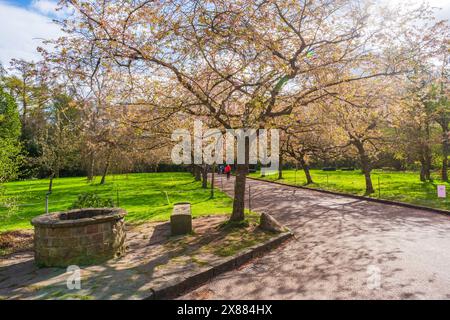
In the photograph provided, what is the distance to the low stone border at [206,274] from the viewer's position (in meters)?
4.30

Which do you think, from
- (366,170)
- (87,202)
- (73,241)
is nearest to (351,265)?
(73,241)

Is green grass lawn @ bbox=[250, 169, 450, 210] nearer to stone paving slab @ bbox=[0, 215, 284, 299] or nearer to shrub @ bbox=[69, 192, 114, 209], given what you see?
stone paving slab @ bbox=[0, 215, 284, 299]

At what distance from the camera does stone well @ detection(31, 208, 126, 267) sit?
211 inches

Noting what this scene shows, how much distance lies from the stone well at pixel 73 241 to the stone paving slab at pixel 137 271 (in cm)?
23

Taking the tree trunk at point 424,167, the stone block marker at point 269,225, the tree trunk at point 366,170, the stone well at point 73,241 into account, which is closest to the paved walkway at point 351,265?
the stone block marker at point 269,225

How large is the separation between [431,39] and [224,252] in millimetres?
6922

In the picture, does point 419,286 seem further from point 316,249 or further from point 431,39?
point 431,39

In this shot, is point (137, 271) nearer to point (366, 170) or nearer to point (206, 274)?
point (206, 274)

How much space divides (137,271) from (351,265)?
388 cm

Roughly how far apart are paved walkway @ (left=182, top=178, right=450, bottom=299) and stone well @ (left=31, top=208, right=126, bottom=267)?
2.31m

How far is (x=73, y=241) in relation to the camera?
213 inches

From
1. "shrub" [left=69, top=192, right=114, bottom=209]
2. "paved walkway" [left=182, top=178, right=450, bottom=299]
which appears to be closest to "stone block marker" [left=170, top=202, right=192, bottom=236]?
"shrub" [left=69, top=192, right=114, bottom=209]
